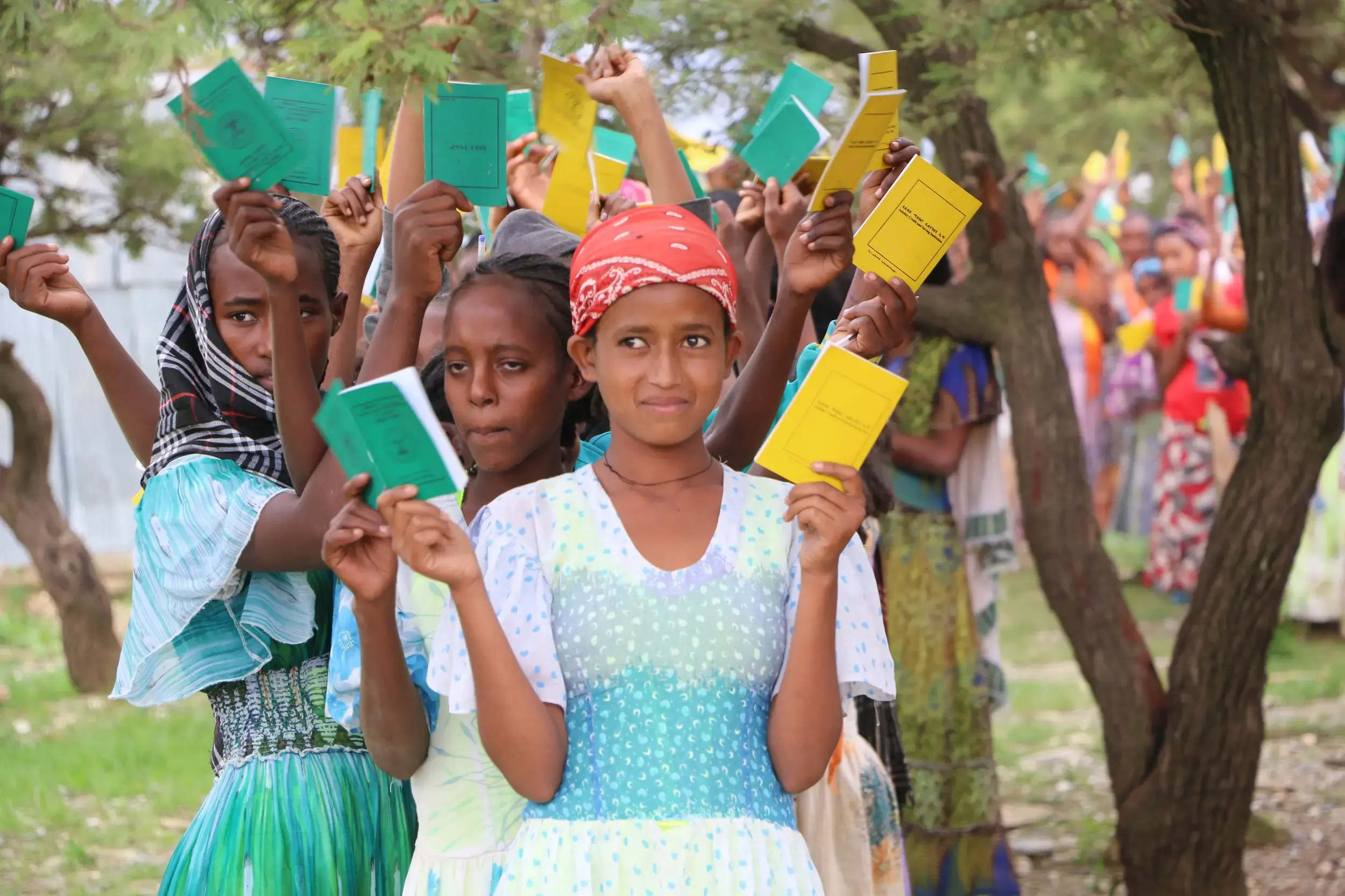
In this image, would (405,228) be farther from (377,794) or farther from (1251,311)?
(1251,311)

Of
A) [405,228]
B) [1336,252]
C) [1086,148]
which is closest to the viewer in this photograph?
[405,228]

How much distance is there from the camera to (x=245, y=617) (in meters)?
2.38

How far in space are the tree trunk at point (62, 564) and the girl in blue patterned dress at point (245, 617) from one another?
6012 millimetres

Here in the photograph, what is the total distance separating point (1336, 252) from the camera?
161 inches

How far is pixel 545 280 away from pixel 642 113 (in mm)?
444

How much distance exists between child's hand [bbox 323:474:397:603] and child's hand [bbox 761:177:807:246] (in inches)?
52.2

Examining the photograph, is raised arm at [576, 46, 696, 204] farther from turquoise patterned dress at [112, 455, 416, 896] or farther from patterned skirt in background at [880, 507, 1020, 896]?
patterned skirt in background at [880, 507, 1020, 896]

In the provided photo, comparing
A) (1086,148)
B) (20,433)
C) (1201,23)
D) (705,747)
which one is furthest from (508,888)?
(1086,148)

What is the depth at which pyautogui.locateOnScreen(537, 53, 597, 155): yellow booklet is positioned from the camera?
2.98 metres

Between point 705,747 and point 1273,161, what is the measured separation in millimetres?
2799

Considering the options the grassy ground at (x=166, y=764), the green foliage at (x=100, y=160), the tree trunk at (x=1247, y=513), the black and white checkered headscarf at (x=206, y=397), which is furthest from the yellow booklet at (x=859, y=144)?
the green foliage at (x=100, y=160)

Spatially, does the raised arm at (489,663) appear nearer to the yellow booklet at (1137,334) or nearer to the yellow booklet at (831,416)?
the yellow booklet at (831,416)

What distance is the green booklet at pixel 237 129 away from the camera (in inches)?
79.0

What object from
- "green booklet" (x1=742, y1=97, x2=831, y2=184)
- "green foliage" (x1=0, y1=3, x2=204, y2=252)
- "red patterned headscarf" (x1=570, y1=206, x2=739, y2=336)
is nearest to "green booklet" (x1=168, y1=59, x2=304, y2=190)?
"red patterned headscarf" (x1=570, y1=206, x2=739, y2=336)
